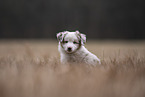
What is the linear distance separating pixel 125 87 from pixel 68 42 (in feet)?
6.10

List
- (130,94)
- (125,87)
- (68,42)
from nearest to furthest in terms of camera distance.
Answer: (130,94) < (125,87) < (68,42)

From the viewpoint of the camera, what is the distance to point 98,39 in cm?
2111

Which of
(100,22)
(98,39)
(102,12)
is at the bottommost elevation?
(98,39)

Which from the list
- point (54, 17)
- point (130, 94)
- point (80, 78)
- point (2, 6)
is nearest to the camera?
point (130, 94)

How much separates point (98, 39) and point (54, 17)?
20.6 feet

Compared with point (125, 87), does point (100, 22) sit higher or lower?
higher

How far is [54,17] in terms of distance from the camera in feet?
69.0

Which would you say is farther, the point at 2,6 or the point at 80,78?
the point at 2,6

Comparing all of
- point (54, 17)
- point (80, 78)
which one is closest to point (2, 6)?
point (54, 17)

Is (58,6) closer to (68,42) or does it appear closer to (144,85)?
(68,42)

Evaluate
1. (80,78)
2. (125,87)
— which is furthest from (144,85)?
(80,78)

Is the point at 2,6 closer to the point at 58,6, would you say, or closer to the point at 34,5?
the point at 34,5

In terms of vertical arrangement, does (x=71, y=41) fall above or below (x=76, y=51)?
above

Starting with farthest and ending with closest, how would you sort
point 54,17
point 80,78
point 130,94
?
1. point 54,17
2. point 80,78
3. point 130,94
